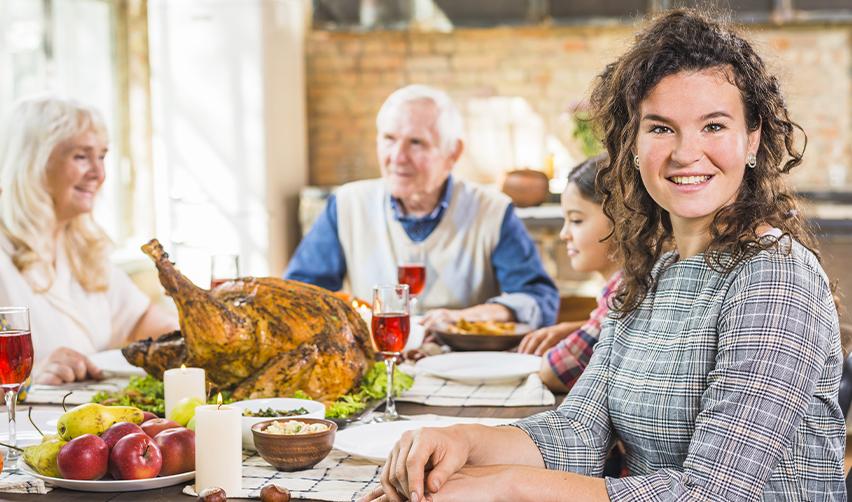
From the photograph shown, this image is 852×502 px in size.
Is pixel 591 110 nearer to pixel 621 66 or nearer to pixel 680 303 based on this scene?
pixel 621 66

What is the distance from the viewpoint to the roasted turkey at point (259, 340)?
1.98 metres

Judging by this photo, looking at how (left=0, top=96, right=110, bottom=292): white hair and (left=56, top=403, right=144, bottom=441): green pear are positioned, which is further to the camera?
(left=0, top=96, right=110, bottom=292): white hair

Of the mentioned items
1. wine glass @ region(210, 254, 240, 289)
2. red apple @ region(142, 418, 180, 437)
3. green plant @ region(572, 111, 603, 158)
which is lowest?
red apple @ region(142, 418, 180, 437)

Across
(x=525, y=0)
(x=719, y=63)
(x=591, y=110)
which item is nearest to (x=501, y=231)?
(x=591, y=110)

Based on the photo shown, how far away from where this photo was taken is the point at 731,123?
1539mm

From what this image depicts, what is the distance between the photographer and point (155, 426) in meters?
1.64

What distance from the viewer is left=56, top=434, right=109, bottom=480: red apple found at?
1.51m

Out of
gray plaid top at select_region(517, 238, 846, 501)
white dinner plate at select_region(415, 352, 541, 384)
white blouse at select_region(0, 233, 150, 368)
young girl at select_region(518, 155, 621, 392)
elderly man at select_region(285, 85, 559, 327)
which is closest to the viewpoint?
gray plaid top at select_region(517, 238, 846, 501)

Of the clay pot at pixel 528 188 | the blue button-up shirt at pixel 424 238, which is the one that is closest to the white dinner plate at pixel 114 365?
the blue button-up shirt at pixel 424 238

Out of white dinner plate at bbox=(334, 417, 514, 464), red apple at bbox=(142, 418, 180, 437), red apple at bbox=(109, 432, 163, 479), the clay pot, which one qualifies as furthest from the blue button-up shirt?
the clay pot

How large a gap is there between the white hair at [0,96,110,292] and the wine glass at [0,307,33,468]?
113cm

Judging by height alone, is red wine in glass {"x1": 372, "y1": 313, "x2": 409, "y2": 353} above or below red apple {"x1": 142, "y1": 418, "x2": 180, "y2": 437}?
above

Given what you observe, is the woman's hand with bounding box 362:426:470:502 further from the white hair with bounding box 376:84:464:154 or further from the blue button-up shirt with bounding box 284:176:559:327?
the white hair with bounding box 376:84:464:154

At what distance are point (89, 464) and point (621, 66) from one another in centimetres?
104
